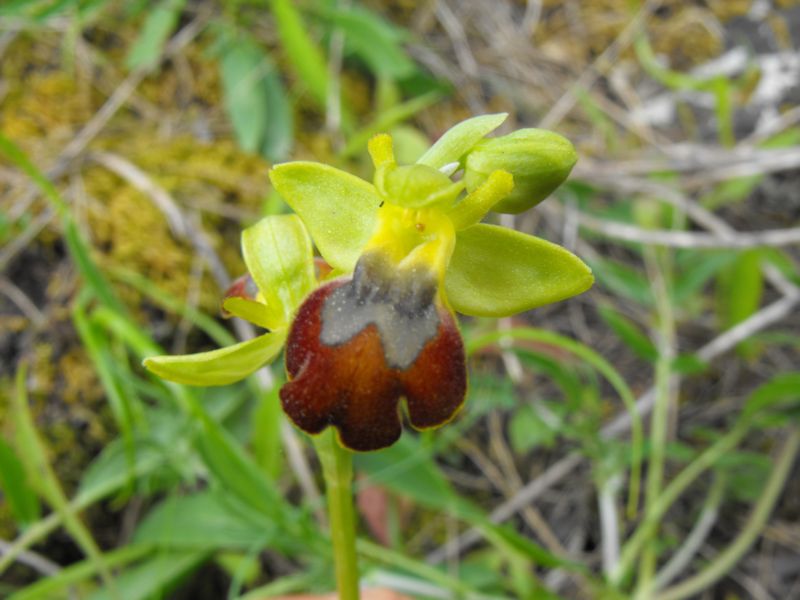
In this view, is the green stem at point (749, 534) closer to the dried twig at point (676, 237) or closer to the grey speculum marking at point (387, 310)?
the dried twig at point (676, 237)

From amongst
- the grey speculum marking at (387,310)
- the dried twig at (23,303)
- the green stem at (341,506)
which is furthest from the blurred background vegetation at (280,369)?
the grey speculum marking at (387,310)

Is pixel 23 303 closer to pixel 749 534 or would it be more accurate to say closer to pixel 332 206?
pixel 332 206

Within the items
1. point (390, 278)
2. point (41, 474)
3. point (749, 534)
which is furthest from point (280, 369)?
point (749, 534)

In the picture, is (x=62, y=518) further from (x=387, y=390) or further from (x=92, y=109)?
(x=92, y=109)

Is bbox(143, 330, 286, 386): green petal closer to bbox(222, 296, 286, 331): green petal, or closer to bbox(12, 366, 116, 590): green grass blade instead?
bbox(222, 296, 286, 331): green petal

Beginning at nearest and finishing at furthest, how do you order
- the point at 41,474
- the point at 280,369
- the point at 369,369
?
the point at 369,369, the point at 41,474, the point at 280,369

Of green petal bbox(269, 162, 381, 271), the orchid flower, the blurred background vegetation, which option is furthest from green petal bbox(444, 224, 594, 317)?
the blurred background vegetation

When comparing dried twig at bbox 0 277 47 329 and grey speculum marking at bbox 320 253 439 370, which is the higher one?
grey speculum marking at bbox 320 253 439 370
